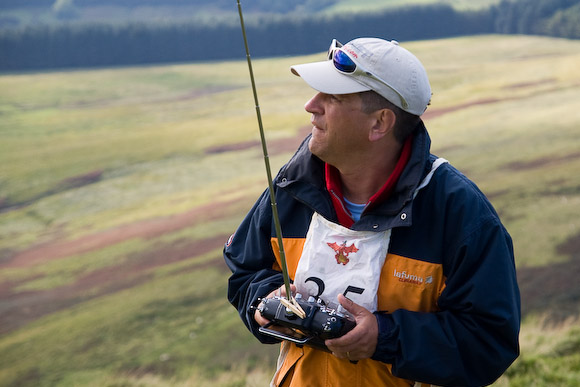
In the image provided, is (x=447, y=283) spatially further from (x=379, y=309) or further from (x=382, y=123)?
(x=382, y=123)

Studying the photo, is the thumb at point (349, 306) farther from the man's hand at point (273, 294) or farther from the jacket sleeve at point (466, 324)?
the man's hand at point (273, 294)

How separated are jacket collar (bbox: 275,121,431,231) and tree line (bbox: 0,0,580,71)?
7.45 m

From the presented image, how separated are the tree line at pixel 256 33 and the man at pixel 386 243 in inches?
298

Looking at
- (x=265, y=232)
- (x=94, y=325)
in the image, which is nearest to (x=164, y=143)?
(x=94, y=325)

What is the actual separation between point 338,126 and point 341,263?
0.46 meters

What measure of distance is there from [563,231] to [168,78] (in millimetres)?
5955

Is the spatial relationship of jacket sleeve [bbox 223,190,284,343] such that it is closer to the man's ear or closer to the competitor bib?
the competitor bib

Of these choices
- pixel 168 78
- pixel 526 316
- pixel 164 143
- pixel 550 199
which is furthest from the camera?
pixel 168 78

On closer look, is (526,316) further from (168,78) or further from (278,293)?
(168,78)

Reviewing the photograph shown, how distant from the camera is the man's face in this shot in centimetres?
221

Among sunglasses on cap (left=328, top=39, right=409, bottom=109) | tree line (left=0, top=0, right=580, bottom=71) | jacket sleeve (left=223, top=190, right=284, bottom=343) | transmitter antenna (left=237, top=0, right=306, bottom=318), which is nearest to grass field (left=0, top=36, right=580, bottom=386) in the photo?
tree line (left=0, top=0, right=580, bottom=71)

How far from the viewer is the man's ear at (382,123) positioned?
2.23m

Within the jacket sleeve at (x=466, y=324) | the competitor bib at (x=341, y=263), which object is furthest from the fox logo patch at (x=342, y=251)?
the jacket sleeve at (x=466, y=324)

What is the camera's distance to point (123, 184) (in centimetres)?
724
